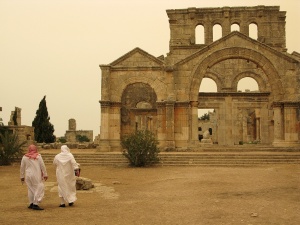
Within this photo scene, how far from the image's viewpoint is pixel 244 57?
996 inches

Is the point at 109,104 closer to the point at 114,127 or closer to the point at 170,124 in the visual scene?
the point at 114,127

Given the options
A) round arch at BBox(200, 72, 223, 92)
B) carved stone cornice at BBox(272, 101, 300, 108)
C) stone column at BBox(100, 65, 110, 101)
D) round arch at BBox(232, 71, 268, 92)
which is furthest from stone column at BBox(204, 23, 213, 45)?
stone column at BBox(100, 65, 110, 101)

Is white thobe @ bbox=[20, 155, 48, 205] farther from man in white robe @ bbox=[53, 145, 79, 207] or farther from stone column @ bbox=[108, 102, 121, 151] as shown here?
stone column @ bbox=[108, 102, 121, 151]

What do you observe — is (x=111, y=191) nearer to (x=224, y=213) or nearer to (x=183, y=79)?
(x=224, y=213)

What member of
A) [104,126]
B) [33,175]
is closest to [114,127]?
[104,126]

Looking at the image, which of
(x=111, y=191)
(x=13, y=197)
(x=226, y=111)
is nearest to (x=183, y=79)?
(x=226, y=111)

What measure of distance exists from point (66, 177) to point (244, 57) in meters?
18.3

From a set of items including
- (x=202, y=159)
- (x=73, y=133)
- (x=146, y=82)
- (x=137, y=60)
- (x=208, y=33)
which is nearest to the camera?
(x=202, y=159)

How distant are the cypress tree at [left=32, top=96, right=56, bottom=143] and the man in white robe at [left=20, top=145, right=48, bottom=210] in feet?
89.5

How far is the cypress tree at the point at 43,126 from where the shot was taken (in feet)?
119

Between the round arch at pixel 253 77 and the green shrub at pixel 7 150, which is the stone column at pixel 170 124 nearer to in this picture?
the green shrub at pixel 7 150

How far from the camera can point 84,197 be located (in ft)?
34.6

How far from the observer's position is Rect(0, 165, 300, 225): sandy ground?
7730 mm

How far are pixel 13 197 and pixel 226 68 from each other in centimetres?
2702
